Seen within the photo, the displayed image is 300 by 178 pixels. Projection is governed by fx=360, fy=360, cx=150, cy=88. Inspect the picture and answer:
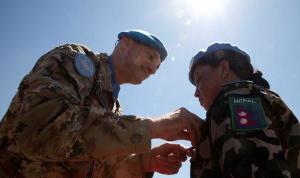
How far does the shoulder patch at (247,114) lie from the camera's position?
8.35ft

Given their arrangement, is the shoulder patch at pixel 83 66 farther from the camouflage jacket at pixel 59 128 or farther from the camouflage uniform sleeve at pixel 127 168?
the camouflage uniform sleeve at pixel 127 168

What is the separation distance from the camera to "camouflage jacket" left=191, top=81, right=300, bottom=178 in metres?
2.41

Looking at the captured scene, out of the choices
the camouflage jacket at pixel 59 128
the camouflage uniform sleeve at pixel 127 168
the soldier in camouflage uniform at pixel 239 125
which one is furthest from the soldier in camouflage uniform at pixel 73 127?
the soldier in camouflage uniform at pixel 239 125

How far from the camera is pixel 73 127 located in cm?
303

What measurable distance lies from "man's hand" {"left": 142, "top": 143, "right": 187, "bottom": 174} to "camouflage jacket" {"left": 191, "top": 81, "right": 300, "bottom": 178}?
2.70ft

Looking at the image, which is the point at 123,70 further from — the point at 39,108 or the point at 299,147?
the point at 299,147

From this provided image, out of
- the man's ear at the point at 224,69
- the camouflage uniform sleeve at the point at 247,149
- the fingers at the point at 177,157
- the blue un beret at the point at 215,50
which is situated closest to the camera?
the camouflage uniform sleeve at the point at 247,149

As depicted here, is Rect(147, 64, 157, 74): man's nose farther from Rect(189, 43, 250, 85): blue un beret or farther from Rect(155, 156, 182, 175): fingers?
Rect(189, 43, 250, 85): blue un beret

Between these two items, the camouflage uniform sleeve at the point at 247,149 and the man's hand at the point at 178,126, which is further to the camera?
the man's hand at the point at 178,126

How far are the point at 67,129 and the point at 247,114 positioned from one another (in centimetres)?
146

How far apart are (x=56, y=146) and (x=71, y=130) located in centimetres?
18

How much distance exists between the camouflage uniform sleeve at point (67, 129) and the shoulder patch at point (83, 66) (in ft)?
1.56

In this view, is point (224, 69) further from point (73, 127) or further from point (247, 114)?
point (73, 127)

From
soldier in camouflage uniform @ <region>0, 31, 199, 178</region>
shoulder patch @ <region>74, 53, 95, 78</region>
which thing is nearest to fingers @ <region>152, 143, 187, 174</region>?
soldier in camouflage uniform @ <region>0, 31, 199, 178</region>
